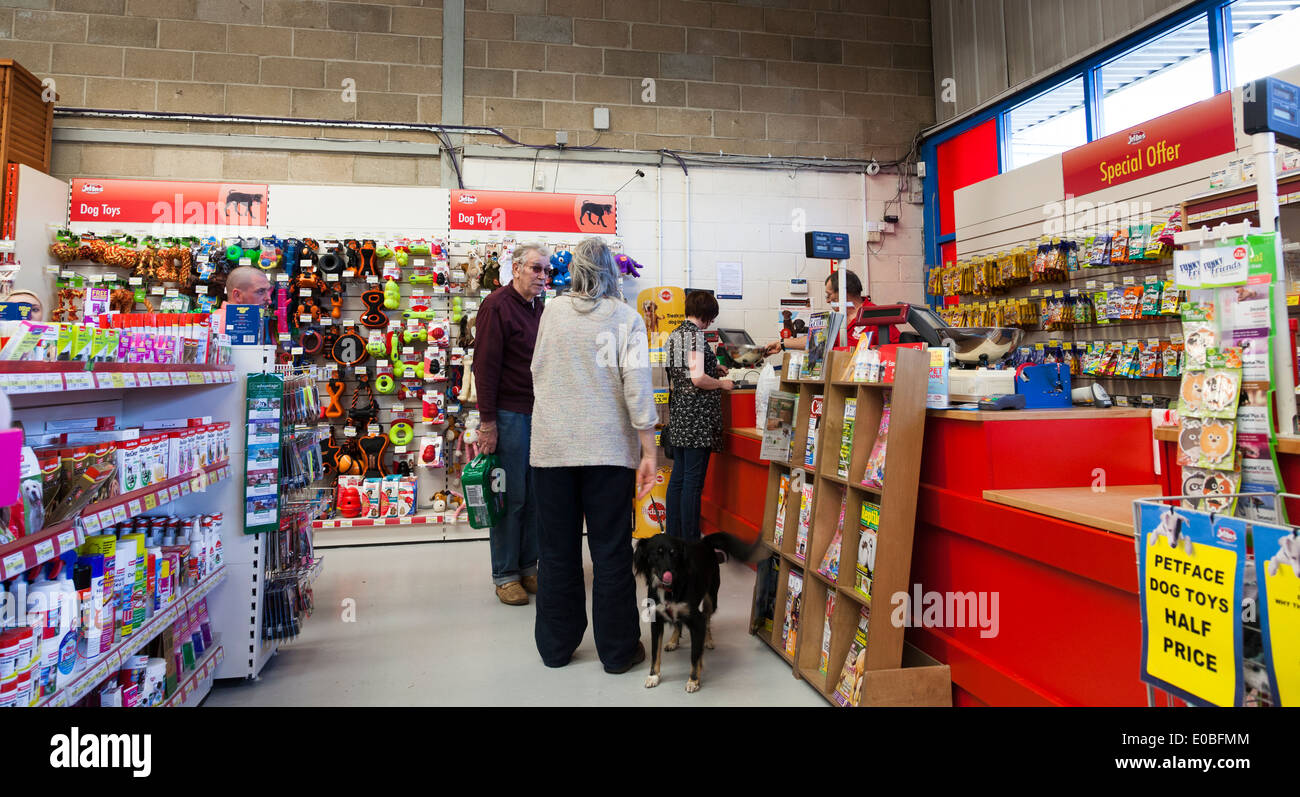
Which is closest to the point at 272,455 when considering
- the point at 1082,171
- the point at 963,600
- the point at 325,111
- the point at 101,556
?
the point at 101,556

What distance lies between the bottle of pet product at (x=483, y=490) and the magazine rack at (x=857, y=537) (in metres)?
1.43

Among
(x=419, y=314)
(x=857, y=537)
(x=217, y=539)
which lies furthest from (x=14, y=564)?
(x=419, y=314)

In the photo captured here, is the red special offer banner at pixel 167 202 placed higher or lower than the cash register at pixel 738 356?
higher

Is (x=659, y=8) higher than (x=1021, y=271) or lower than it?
higher

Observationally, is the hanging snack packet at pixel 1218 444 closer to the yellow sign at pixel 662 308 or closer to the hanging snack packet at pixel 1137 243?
the hanging snack packet at pixel 1137 243

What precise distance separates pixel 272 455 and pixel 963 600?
2.59 meters

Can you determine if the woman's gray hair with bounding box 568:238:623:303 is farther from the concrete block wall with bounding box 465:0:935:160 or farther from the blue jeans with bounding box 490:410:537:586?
the concrete block wall with bounding box 465:0:935:160

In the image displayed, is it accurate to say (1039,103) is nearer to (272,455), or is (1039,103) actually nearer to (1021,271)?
(1021,271)

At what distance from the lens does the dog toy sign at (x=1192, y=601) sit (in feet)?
4.00

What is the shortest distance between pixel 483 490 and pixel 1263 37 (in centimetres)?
523

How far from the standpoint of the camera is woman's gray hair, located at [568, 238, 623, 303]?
271 cm

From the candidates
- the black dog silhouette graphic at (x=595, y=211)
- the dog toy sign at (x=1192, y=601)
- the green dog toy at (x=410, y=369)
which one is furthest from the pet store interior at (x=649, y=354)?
the black dog silhouette graphic at (x=595, y=211)

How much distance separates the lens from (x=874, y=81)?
7.11 meters
